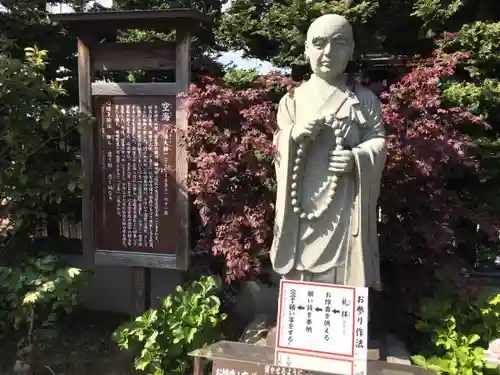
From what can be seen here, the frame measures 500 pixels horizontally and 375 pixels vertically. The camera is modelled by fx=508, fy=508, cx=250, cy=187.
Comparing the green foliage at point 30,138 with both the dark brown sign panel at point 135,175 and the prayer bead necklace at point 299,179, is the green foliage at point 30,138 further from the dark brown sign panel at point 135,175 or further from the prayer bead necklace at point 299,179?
the prayer bead necklace at point 299,179

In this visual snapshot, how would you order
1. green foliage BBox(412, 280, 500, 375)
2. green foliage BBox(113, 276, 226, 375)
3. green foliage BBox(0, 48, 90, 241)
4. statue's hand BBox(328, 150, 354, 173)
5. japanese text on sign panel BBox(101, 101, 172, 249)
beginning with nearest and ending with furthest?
statue's hand BBox(328, 150, 354, 173)
green foliage BBox(412, 280, 500, 375)
green foliage BBox(113, 276, 226, 375)
green foliage BBox(0, 48, 90, 241)
japanese text on sign panel BBox(101, 101, 172, 249)

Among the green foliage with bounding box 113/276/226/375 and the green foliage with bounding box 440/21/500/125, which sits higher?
the green foliage with bounding box 440/21/500/125

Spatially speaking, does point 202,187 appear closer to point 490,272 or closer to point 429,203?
point 429,203

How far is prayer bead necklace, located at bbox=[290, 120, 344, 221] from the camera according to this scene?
10.7 ft

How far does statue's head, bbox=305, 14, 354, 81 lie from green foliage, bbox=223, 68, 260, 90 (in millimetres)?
1535

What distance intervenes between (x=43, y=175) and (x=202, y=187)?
161 centimetres

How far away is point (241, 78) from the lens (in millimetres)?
4938

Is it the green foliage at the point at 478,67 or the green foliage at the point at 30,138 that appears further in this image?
the green foliage at the point at 478,67

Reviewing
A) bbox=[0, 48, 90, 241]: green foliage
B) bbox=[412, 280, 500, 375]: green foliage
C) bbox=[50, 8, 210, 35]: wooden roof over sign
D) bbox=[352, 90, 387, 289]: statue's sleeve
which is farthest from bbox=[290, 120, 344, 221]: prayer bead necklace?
bbox=[0, 48, 90, 241]: green foliage

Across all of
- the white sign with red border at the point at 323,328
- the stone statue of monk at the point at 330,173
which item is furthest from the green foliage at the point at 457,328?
the white sign with red border at the point at 323,328

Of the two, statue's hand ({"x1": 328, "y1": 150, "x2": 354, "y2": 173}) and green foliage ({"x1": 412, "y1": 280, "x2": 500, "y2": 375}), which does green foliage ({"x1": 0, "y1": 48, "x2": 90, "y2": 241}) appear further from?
green foliage ({"x1": 412, "y1": 280, "x2": 500, "y2": 375})

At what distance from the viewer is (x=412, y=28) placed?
221 inches

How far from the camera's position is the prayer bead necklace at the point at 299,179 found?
3.27m

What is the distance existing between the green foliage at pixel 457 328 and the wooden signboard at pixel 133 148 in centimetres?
219
